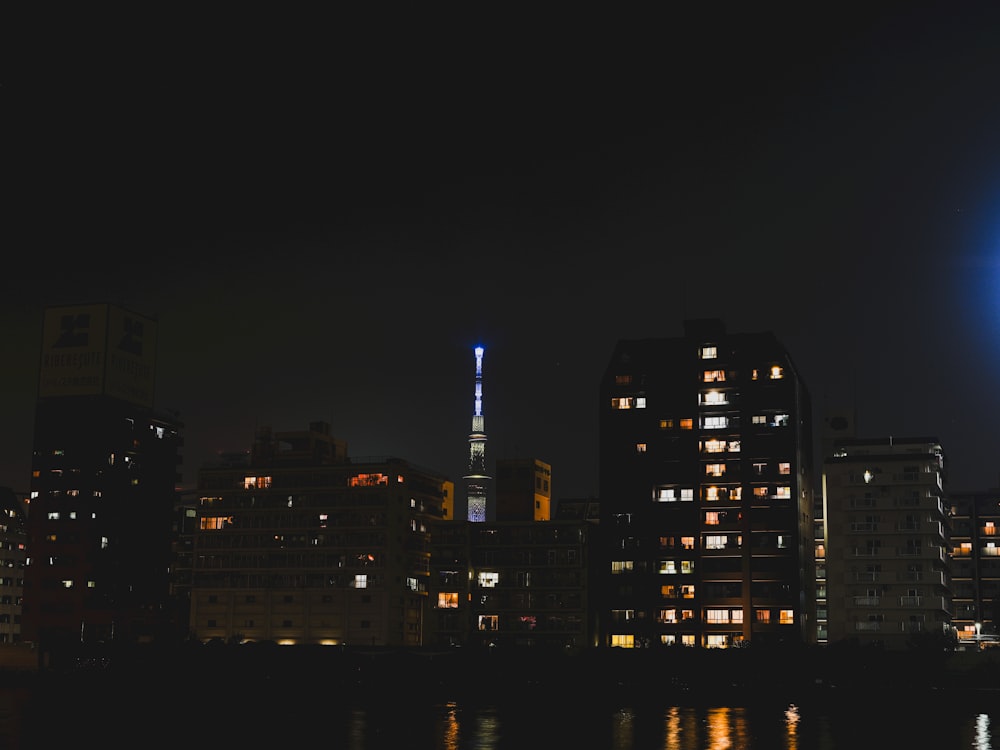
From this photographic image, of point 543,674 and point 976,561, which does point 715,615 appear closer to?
point 543,674

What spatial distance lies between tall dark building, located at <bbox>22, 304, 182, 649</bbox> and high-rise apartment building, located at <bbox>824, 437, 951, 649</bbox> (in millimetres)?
86157

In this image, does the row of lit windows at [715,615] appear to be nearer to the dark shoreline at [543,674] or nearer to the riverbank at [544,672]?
the riverbank at [544,672]

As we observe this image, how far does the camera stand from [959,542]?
650 ft

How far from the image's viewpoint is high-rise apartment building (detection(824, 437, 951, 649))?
148125 mm

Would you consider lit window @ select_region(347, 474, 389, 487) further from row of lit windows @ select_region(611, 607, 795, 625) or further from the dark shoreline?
row of lit windows @ select_region(611, 607, 795, 625)

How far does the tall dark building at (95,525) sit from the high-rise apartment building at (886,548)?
8616 centimetres

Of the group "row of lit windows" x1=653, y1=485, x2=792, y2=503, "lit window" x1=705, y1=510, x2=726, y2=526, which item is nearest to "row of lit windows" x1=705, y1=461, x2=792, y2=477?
"row of lit windows" x1=653, y1=485, x2=792, y2=503

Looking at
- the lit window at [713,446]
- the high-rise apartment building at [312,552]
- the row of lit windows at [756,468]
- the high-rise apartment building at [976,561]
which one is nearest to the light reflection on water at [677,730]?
the row of lit windows at [756,468]

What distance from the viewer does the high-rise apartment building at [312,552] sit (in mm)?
164500

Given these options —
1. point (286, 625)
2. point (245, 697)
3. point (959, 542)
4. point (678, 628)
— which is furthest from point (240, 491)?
point (959, 542)

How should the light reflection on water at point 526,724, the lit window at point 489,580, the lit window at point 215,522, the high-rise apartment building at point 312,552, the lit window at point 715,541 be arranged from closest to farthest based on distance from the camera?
the light reflection on water at point 526,724 < the lit window at point 715,541 < the lit window at point 489,580 < the high-rise apartment building at point 312,552 < the lit window at point 215,522

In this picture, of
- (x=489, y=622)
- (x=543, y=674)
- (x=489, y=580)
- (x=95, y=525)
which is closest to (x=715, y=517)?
(x=543, y=674)

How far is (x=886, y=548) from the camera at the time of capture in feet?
495

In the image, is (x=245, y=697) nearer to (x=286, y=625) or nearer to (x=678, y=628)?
(x=286, y=625)
